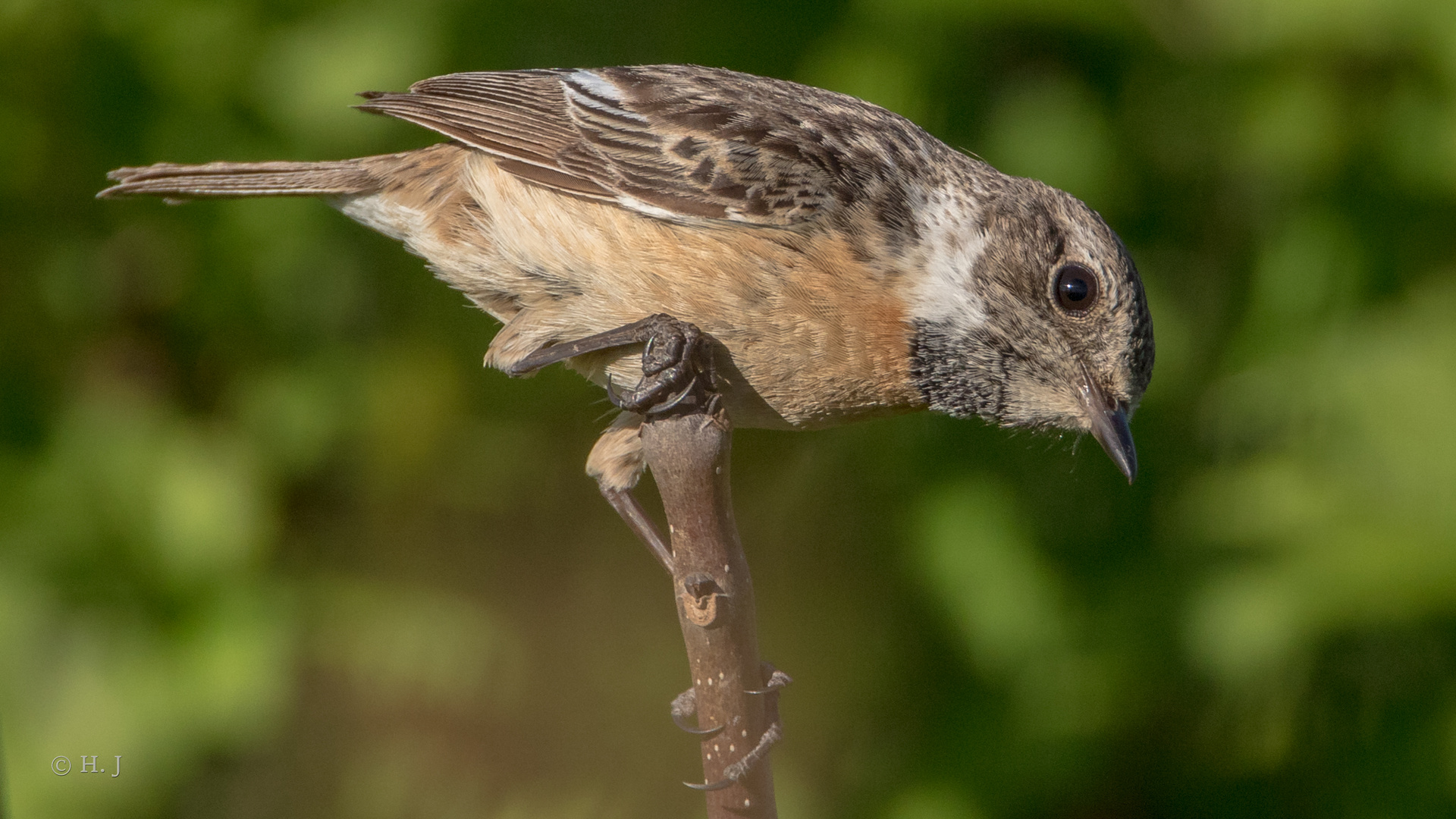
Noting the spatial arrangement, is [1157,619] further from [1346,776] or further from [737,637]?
[737,637]

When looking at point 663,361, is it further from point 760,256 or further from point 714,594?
point 714,594

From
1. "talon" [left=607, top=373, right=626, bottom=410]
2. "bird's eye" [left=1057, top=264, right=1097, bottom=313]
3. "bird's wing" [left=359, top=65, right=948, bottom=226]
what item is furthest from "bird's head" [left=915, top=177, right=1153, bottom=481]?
"talon" [left=607, top=373, right=626, bottom=410]

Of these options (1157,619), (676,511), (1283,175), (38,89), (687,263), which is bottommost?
(1157,619)

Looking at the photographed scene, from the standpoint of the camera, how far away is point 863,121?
11.7 feet

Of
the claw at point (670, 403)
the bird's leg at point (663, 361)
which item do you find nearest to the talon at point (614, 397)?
the bird's leg at point (663, 361)

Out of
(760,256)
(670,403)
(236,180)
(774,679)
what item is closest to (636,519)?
(774,679)

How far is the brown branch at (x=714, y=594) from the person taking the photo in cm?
258

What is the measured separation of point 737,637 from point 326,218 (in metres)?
2.11

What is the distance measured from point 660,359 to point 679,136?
866mm

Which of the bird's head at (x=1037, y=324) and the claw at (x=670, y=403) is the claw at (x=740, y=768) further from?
the bird's head at (x=1037, y=324)

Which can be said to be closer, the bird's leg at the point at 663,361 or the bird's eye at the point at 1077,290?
the bird's leg at the point at 663,361

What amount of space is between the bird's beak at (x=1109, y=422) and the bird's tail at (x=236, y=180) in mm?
2195

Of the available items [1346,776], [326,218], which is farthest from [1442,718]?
[326,218]

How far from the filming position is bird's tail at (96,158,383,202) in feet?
11.6
